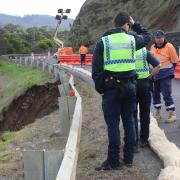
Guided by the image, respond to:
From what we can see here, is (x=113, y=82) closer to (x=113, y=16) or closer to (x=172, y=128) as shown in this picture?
(x=172, y=128)

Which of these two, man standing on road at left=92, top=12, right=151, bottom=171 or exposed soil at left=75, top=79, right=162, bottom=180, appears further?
exposed soil at left=75, top=79, right=162, bottom=180

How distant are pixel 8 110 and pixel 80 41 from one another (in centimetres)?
4047

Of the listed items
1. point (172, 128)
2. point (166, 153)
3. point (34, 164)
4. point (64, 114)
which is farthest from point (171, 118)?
point (34, 164)

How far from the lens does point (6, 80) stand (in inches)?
1946

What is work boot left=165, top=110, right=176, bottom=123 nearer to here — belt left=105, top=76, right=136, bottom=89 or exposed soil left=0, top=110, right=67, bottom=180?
exposed soil left=0, top=110, right=67, bottom=180

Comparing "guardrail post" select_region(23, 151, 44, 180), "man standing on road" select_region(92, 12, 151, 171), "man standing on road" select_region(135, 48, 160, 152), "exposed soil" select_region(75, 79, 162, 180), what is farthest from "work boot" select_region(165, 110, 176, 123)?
"guardrail post" select_region(23, 151, 44, 180)

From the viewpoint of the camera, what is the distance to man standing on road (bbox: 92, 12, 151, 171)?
7.88 m

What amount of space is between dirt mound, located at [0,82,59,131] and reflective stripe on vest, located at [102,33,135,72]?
14.0 meters

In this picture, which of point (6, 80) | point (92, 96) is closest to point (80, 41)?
point (6, 80)

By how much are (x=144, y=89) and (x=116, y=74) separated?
179 centimetres

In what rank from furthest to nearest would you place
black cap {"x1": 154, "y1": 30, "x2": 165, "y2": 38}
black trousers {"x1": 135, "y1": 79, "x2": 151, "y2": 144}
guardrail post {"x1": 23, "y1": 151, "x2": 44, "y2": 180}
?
black cap {"x1": 154, "y1": 30, "x2": 165, "y2": 38} < black trousers {"x1": 135, "y1": 79, "x2": 151, "y2": 144} < guardrail post {"x1": 23, "y1": 151, "x2": 44, "y2": 180}

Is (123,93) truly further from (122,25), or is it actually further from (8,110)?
(8,110)

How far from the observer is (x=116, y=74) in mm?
7883

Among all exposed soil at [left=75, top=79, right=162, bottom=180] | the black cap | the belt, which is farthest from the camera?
the black cap
